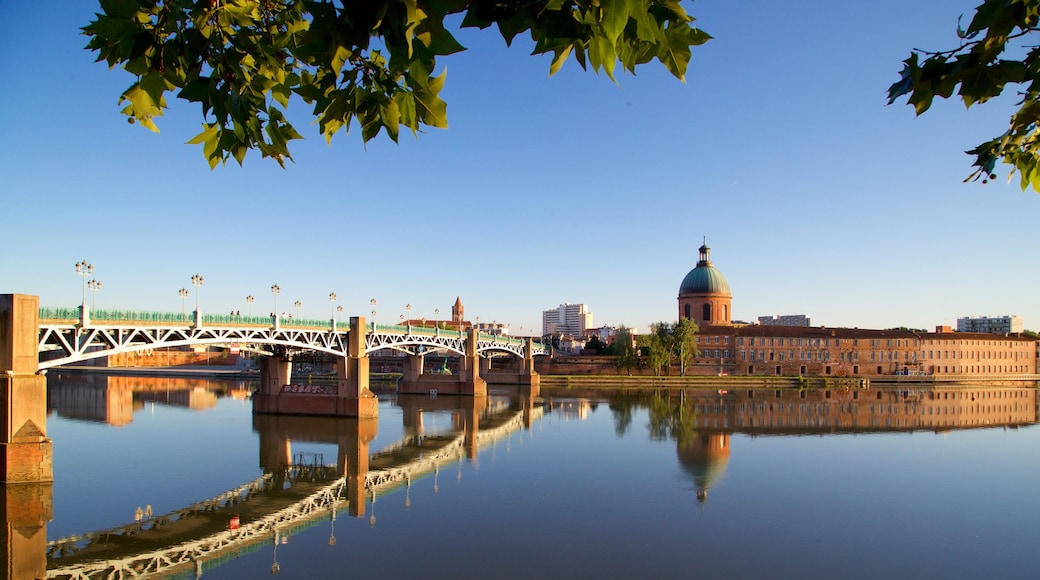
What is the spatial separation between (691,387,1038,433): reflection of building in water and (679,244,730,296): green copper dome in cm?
3303

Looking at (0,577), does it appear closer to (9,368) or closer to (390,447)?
(9,368)

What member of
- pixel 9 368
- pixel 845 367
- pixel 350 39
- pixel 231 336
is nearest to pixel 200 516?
pixel 9 368

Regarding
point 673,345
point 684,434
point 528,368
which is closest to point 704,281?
point 673,345

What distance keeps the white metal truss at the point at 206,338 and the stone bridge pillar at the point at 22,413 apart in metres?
1.19

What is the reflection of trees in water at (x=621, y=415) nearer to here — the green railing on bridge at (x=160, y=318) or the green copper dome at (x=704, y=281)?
the green railing on bridge at (x=160, y=318)

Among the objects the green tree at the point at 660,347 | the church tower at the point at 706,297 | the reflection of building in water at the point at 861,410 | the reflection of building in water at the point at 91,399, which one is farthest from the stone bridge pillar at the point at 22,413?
the church tower at the point at 706,297

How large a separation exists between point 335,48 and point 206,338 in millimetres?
46603

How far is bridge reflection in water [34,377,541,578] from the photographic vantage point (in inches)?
883

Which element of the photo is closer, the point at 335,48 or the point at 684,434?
the point at 335,48

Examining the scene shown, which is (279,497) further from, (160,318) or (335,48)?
(335,48)

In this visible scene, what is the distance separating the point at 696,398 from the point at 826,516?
2090 inches

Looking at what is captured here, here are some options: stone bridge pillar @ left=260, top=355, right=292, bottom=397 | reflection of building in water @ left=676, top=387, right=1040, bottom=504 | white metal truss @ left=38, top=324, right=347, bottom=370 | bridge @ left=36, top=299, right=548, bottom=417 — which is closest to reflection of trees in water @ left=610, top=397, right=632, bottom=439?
reflection of building in water @ left=676, top=387, right=1040, bottom=504

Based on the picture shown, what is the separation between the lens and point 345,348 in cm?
5978

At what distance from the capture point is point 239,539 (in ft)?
80.6
